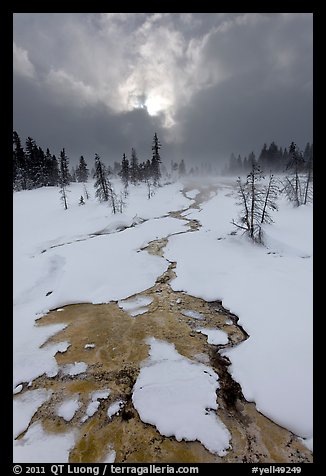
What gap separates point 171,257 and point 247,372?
37.8 feet

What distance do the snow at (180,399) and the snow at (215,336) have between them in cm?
148

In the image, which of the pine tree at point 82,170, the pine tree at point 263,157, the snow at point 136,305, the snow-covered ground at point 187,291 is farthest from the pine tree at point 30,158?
the pine tree at point 263,157

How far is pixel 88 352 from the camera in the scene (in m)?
9.58

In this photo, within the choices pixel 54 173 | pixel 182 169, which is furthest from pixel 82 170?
pixel 182 169

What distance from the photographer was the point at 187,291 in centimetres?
1402

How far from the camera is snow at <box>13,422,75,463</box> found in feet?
19.5

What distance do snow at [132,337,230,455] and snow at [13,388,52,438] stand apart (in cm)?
300

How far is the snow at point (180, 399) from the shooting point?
6.34 meters

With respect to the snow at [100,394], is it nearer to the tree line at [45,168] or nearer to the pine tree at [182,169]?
the tree line at [45,168]

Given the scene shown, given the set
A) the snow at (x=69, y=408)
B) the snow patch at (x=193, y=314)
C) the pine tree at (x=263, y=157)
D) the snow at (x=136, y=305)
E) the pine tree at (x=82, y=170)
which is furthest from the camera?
the pine tree at (x=263, y=157)

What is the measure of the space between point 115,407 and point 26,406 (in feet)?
9.30

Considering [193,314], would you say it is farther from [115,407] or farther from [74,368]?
[74,368]

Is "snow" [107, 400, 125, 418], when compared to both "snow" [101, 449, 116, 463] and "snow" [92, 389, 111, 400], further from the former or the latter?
"snow" [101, 449, 116, 463]
